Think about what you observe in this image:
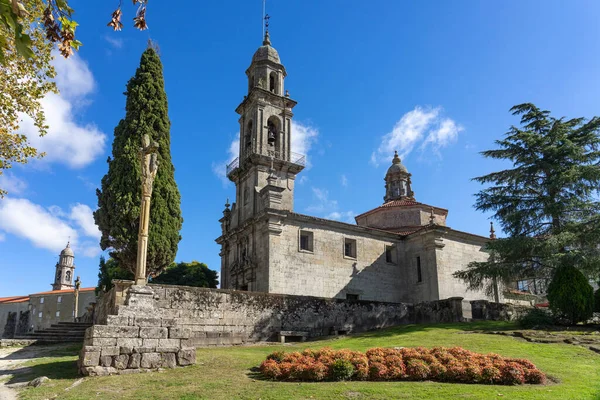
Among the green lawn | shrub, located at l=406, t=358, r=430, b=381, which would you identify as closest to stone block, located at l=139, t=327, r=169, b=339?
the green lawn

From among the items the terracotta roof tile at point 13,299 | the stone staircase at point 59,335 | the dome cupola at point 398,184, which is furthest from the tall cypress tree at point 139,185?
the terracotta roof tile at point 13,299

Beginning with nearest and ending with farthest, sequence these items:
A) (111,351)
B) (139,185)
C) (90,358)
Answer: (90,358)
(111,351)
(139,185)

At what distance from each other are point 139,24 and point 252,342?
44.9ft

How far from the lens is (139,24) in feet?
14.8

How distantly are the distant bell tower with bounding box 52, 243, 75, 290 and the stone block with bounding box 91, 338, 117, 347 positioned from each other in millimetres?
89218

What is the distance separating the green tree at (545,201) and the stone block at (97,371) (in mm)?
17148

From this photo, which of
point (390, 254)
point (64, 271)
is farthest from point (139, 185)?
point (64, 271)

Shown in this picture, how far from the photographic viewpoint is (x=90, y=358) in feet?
30.2

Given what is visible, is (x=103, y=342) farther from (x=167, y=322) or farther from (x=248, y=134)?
(x=248, y=134)

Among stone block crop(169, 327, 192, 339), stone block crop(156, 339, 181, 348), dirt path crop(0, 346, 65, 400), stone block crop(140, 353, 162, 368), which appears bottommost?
dirt path crop(0, 346, 65, 400)

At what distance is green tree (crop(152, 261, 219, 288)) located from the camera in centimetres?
3791

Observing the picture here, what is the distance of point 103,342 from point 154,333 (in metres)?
1.09

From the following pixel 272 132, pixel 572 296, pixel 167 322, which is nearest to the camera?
pixel 167 322

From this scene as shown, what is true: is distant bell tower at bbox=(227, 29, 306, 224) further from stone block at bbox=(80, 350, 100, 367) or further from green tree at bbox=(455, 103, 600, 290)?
stone block at bbox=(80, 350, 100, 367)
